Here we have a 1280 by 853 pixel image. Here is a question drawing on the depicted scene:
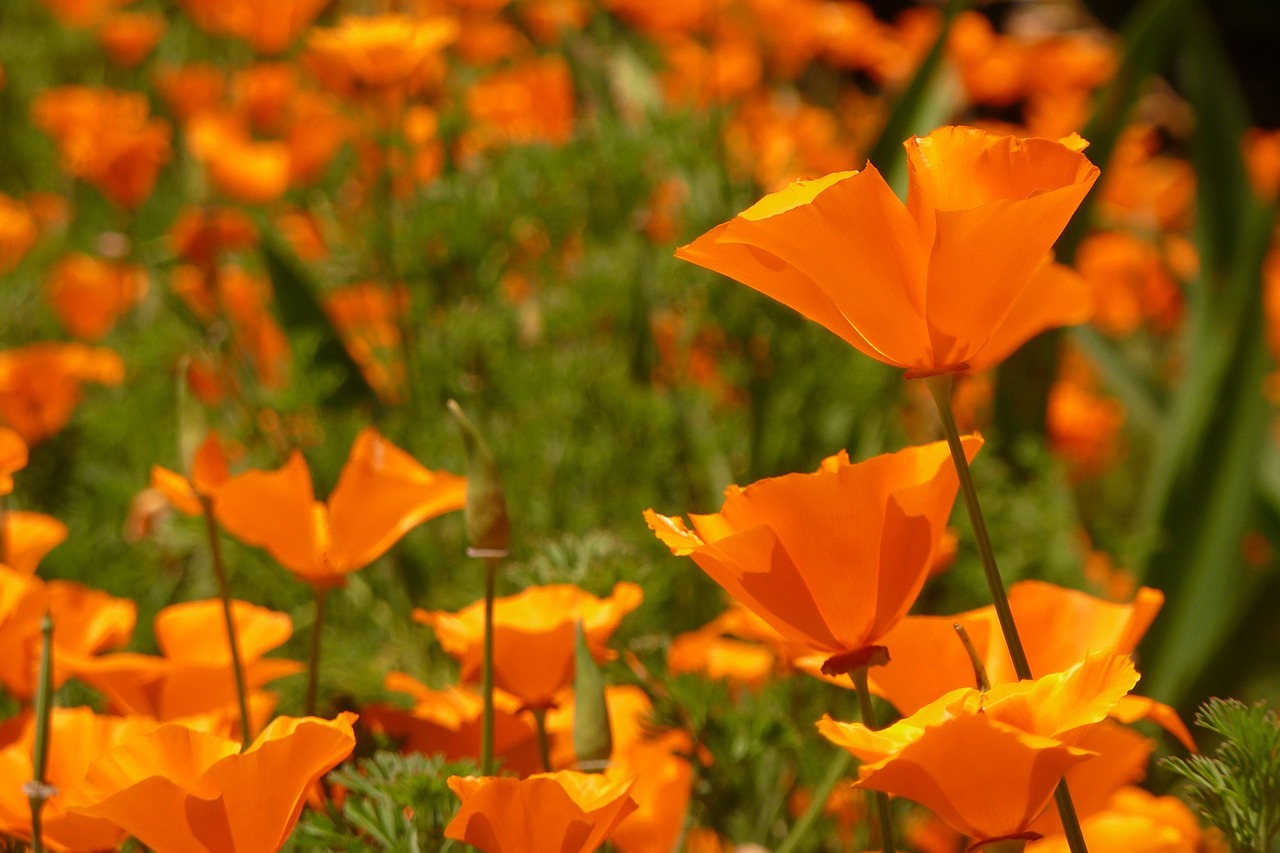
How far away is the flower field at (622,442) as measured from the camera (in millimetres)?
419

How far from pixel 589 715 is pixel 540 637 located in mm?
50

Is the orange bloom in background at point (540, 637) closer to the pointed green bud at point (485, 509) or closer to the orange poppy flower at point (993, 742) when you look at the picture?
the pointed green bud at point (485, 509)

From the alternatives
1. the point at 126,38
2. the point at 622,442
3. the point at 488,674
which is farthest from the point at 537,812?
the point at 126,38

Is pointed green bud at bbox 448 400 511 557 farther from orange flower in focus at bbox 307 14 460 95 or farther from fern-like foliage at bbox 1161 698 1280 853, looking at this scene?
orange flower in focus at bbox 307 14 460 95

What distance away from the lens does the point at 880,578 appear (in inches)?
16.8

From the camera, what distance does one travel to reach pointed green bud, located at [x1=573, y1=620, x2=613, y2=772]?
0.47 metres

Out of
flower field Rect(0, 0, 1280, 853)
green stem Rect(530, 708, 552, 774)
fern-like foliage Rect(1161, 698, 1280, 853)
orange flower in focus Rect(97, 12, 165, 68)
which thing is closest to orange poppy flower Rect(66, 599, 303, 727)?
flower field Rect(0, 0, 1280, 853)

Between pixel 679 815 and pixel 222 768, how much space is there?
0.26 metres

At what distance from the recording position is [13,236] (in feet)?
4.99

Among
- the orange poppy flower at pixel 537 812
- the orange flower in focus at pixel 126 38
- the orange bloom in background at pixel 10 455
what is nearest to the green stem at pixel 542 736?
the orange poppy flower at pixel 537 812

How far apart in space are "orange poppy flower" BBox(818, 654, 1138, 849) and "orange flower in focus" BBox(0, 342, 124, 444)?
3.10ft

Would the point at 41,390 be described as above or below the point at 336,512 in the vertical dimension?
below

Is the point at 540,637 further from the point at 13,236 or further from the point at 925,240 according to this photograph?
the point at 13,236

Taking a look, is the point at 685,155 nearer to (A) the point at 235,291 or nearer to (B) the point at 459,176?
(B) the point at 459,176
